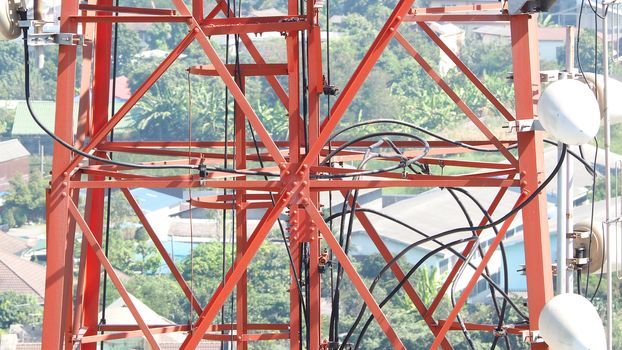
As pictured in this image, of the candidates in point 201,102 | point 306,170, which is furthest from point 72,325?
point 201,102

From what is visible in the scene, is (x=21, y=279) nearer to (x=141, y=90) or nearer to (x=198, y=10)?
(x=198, y=10)

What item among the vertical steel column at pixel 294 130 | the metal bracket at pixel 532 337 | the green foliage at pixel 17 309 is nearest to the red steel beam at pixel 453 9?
the vertical steel column at pixel 294 130

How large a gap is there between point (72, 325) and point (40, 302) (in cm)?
8120

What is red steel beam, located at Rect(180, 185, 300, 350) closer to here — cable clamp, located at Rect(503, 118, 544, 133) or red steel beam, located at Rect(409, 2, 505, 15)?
cable clamp, located at Rect(503, 118, 544, 133)

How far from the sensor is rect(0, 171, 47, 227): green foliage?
10394 cm

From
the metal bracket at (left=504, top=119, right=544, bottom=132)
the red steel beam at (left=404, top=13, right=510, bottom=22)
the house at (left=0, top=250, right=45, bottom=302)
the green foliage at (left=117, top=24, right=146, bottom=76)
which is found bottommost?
the house at (left=0, top=250, right=45, bottom=302)

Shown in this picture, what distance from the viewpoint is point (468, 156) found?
332ft

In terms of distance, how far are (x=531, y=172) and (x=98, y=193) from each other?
470 cm

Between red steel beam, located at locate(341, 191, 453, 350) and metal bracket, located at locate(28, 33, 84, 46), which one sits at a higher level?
metal bracket, located at locate(28, 33, 84, 46)

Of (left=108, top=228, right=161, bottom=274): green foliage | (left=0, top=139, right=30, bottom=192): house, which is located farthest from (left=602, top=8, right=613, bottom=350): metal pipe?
(left=0, top=139, right=30, bottom=192): house

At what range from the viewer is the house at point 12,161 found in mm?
107125

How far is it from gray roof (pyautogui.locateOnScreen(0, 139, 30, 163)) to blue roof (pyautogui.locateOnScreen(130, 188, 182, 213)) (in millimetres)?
10073

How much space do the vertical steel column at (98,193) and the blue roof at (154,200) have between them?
8686 centimetres

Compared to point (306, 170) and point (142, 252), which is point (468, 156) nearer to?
point (142, 252)
